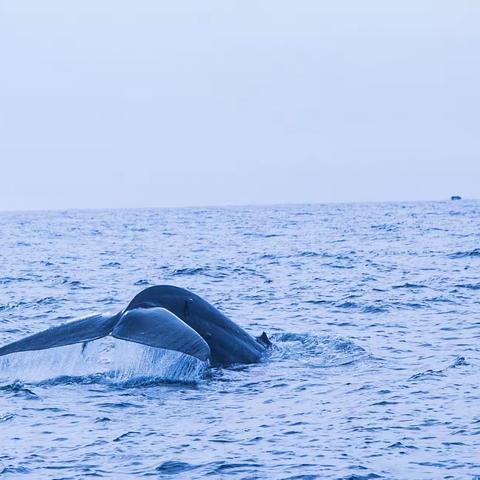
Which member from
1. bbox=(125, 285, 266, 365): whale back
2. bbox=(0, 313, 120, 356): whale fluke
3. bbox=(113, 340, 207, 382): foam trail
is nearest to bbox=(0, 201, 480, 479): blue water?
bbox=(113, 340, 207, 382): foam trail

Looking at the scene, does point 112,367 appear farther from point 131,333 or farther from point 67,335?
point 131,333

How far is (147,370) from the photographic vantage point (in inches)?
503

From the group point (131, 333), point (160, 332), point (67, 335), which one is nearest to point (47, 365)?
point (67, 335)

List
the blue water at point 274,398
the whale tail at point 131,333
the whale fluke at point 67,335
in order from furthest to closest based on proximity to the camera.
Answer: the whale fluke at point 67,335 → the whale tail at point 131,333 → the blue water at point 274,398

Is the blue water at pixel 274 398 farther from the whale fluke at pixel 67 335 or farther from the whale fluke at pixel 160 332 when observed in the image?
the whale fluke at pixel 160 332

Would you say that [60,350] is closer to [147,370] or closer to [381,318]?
[147,370]

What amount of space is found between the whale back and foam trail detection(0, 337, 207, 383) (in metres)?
0.45

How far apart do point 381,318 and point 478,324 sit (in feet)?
6.85

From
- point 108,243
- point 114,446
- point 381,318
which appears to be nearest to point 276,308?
point 381,318

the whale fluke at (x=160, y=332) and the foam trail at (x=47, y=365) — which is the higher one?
the whale fluke at (x=160, y=332)

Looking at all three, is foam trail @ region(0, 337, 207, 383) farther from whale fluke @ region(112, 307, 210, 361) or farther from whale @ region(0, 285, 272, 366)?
whale fluke @ region(112, 307, 210, 361)

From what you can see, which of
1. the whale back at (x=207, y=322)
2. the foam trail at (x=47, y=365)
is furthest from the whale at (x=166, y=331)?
the foam trail at (x=47, y=365)

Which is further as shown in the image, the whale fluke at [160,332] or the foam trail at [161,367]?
the foam trail at [161,367]

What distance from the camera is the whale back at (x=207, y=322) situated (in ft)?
42.0
